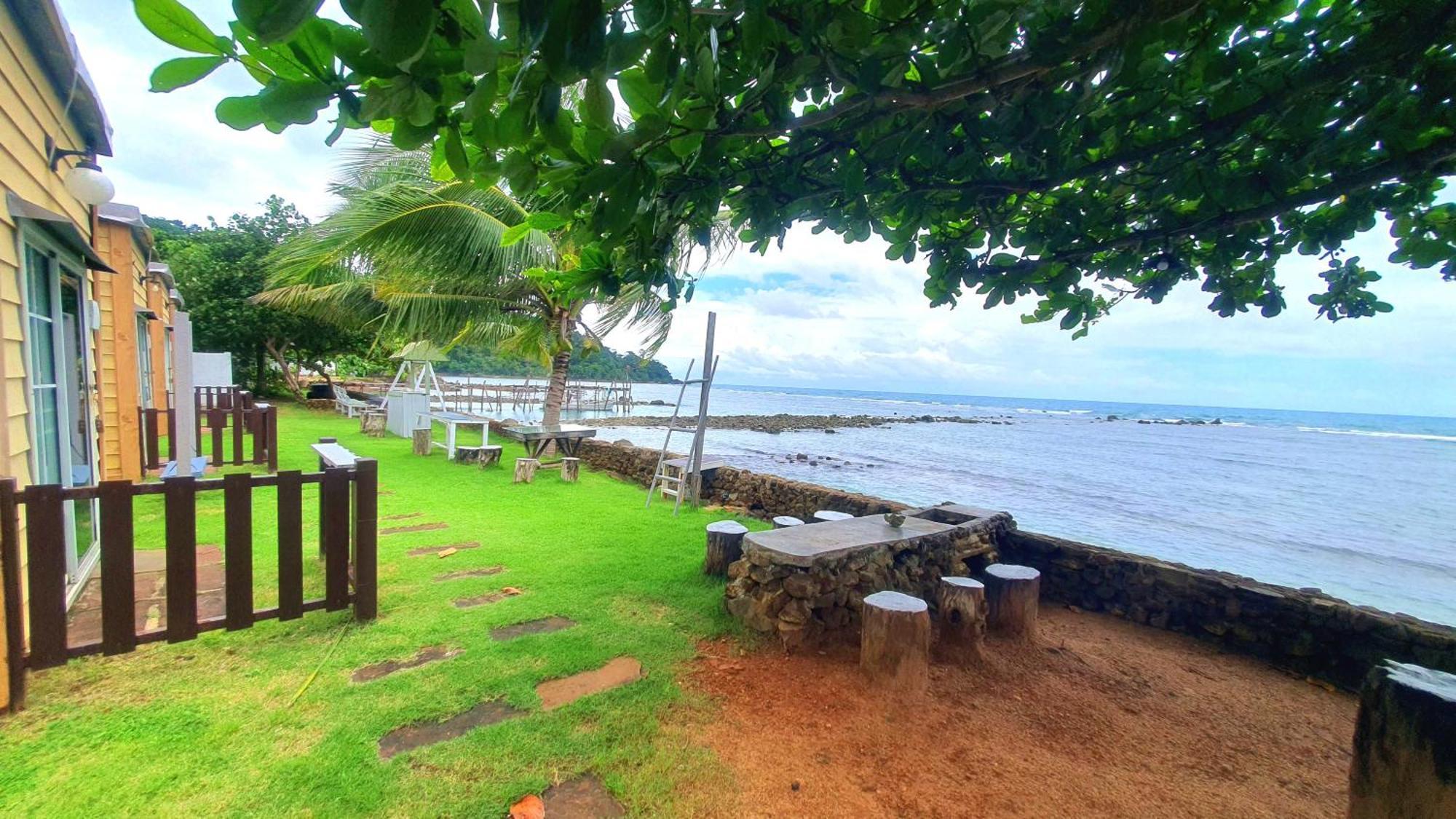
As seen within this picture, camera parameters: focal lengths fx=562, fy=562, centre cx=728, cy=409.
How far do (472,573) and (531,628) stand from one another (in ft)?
3.91

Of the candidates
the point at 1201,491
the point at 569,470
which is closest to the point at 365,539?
the point at 569,470

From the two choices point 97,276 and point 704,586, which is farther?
point 97,276

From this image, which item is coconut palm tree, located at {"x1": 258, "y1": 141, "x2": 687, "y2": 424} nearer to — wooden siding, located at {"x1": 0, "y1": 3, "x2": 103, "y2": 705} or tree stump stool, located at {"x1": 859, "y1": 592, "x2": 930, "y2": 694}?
wooden siding, located at {"x1": 0, "y1": 3, "x2": 103, "y2": 705}


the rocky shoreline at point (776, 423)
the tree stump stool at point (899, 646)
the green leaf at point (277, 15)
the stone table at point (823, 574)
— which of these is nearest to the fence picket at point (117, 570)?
the green leaf at point (277, 15)

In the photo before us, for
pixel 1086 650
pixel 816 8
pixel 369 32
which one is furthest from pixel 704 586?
pixel 369 32

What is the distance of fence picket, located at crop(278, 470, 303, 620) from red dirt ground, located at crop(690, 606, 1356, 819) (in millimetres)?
2238

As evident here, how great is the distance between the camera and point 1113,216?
275 centimetres

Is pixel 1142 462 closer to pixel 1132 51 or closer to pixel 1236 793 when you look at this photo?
pixel 1236 793

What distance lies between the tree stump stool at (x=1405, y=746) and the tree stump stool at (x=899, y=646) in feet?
5.34

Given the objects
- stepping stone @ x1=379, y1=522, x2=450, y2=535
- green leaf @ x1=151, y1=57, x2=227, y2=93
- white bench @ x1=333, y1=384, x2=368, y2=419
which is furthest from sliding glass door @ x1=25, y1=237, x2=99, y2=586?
white bench @ x1=333, y1=384, x2=368, y2=419

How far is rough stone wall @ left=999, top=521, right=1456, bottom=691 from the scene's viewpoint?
3.79 metres

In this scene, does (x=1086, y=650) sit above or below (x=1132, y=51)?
below

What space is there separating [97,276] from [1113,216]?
8.57 m

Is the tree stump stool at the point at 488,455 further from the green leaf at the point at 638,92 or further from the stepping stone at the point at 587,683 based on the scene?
the green leaf at the point at 638,92
